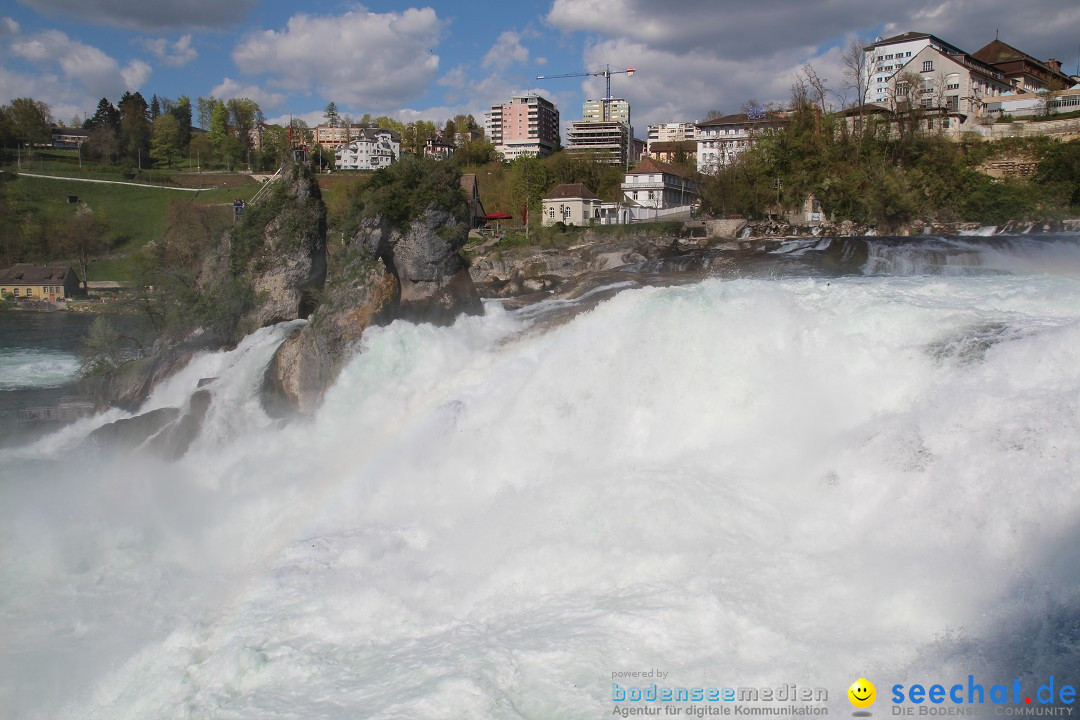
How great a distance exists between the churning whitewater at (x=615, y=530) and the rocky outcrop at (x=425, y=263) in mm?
2930

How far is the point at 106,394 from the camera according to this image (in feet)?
59.5

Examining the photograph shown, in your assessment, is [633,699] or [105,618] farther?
[105,618]

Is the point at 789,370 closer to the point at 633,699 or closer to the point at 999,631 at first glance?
the point at 999,631

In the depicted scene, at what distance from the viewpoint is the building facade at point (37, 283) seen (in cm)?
4322

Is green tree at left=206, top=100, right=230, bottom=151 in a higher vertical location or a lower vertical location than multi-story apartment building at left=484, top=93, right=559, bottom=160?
lower

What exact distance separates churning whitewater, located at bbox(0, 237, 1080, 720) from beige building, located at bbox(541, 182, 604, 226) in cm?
3806

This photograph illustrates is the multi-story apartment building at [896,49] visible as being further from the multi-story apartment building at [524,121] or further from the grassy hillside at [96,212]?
the multi-story apartment building at [524,121]

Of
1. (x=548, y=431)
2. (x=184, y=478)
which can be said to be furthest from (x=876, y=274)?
(x=184, y=478)

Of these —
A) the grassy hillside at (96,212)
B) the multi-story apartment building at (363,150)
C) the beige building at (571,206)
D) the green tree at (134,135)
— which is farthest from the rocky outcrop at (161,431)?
the multi-story apartment building at (363,150)

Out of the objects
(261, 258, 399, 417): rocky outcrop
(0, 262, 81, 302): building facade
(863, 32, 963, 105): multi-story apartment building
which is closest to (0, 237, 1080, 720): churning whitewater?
(261, 258, 399, 417): rocky outcrop

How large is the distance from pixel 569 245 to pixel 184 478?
27607 millimetres

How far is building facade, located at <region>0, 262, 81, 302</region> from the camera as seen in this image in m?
43.2

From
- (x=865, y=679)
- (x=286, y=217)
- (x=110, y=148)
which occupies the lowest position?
(x=865, y=679)

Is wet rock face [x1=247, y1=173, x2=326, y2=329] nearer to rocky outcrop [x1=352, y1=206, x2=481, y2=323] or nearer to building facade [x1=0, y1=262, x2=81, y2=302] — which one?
rocky outcrop [x1=352, y1=206, x2=481, y2=323]
